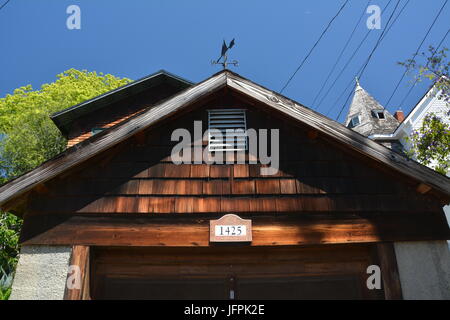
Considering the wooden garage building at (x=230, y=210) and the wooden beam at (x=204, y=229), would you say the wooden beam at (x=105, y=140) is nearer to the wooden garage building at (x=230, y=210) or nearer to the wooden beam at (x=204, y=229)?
the wooden garage building at (x=230, y=210)

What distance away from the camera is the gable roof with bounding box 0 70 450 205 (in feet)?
16.6

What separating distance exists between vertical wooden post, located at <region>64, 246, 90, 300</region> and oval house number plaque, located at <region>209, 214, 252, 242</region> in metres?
1.71

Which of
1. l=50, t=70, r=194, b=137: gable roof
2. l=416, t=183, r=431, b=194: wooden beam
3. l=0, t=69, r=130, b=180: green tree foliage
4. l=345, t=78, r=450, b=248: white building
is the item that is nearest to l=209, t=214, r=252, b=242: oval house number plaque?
l=416, t=183, r=431, b=194: wooden beam

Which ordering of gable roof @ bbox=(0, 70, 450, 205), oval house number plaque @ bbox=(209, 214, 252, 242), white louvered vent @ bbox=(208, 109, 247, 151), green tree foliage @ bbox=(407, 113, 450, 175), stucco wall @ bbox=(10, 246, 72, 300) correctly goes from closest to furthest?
stucco wall @ bbox=(10, 246, 72, 300) → gable roof @ bbox=(0, 70, 450, 205) → oval house number plaque @ bbox=(209, 214, 252, 242) → white louvered vent @ bbox=(208, 109, 247, 151) → green tree foliage @ bbox=(407, 113, 450, 175)

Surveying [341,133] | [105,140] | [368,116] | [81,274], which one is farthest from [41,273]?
[368,116]

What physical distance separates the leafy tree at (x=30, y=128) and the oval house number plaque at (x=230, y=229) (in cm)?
643

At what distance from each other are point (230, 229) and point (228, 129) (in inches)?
67.6

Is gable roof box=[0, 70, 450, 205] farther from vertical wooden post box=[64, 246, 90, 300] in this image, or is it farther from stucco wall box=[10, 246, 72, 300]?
vertical wooden post box=[64, 246, 90, 300]

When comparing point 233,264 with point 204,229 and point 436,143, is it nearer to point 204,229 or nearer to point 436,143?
point 204,229

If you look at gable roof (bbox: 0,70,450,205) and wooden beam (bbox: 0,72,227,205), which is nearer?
wooden beam (bbox: 0,72,227,205)

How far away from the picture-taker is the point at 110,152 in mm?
5629
